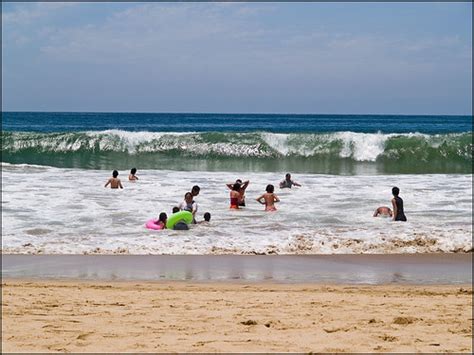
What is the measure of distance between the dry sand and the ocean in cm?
321

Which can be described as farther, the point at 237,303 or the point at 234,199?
the point at 234,199

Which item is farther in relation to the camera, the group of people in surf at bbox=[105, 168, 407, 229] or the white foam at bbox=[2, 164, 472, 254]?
the group of people in surf at bbox=[105, 168, 407, 229]

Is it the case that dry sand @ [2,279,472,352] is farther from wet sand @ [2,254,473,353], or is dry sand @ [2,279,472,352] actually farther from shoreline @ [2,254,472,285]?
shoreline @ [2,254,472,285]

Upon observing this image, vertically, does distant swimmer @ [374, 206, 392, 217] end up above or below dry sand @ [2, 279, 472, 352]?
above

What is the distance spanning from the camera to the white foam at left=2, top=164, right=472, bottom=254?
38.3 feet

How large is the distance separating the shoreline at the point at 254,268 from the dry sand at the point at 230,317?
1.69 feet

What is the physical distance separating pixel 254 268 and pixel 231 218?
15.2ft

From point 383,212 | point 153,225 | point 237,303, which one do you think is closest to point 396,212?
point 383,212

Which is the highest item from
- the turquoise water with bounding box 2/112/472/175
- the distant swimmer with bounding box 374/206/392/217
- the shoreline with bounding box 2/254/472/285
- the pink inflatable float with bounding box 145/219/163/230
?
the turquoise water with bounding box 2/112/472/175

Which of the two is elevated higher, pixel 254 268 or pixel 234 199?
pixel 234 199

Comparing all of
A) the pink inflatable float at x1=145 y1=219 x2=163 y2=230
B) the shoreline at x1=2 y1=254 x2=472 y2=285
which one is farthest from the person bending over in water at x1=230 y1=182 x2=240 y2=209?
the shoreline at x1=2 y1=254 x2=472 y2=285

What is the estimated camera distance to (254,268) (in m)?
9.93

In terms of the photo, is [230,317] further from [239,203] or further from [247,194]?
[247,194]

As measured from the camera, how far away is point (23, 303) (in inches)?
279
